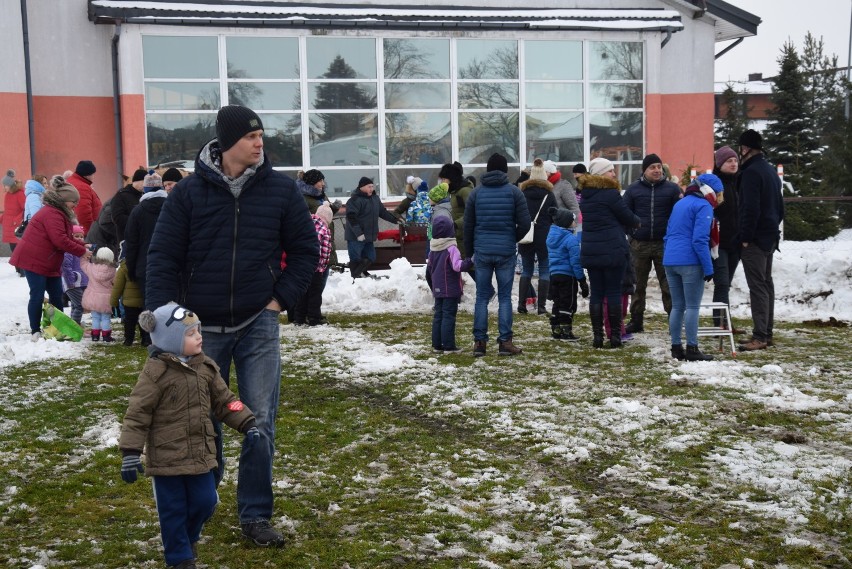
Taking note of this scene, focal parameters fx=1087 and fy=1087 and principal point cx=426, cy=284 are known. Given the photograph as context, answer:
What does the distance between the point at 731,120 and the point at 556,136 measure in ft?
73.8

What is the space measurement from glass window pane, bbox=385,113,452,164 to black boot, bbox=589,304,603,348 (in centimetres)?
1368

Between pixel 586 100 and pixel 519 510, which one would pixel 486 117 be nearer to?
pixel 586 100

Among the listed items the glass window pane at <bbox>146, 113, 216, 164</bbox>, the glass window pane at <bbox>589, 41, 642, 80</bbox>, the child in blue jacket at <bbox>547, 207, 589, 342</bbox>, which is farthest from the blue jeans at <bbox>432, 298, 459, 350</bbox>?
the glass window pane at <bbox>589, 41, 642, 80</bbox>

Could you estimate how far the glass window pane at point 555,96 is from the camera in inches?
999

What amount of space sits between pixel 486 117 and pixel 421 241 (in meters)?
6.73

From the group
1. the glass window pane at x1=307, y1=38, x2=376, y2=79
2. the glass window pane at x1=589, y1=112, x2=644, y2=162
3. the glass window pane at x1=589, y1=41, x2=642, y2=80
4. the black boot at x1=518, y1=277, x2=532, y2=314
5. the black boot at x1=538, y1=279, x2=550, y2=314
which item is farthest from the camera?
the glass window pane at x1=589, y1=112, x2=644, y2=162

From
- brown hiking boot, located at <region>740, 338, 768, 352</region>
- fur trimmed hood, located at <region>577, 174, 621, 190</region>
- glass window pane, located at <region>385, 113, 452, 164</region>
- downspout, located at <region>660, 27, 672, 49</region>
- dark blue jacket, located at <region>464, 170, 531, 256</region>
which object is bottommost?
brown hiking boot, located at <region>740, 338, 768, 352</region>

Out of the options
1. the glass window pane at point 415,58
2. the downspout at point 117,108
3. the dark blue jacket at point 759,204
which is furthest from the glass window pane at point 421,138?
the dark blue jacket at point 759,204

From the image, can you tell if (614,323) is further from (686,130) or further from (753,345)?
(686,130)

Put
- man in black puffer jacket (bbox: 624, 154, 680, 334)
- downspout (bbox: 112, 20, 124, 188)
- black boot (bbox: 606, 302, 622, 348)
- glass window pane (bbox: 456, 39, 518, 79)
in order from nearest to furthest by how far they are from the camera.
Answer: black boot (bbox: 606, 302, 622, 348)
man in black puffer jacket (bbox: 624, 154, 680, 334)
downspout (bbox: 112, 20, 124, 188)
glass window pane (bbox: 456, 39, 518, 79)

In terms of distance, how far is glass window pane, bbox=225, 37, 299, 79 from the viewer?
23.8 meters

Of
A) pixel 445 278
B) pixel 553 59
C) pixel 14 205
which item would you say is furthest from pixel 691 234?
pixel 553 59

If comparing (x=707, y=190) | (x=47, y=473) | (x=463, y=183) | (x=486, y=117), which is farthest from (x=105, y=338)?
(x=486, y=117)

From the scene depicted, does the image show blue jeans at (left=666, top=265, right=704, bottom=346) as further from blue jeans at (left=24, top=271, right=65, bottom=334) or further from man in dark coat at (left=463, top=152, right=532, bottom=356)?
blue jeans at (left=24, top=271, right=65, bottom=334)
